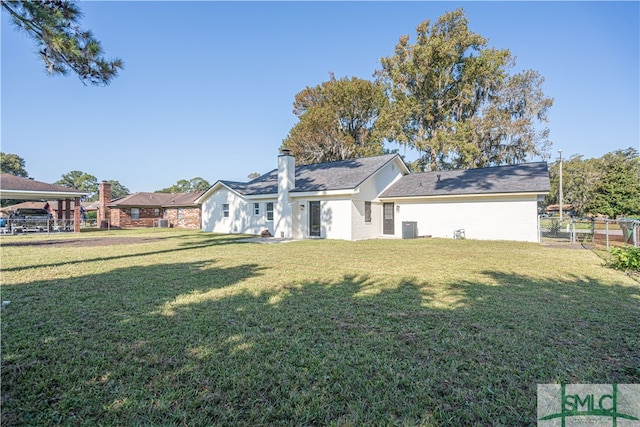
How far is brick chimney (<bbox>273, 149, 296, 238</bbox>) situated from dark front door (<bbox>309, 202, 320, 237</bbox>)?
3.69 feet

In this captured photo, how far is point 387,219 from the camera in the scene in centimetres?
1905

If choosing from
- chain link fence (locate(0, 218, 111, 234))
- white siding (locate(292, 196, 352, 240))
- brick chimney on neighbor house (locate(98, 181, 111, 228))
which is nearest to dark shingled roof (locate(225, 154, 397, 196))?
white siding (locate(292, 196, 352, 240))

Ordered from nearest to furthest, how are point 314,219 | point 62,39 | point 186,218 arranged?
point 62,39 → point 314,219 → point 186,218

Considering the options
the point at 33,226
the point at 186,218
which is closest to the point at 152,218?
the point at 186,218

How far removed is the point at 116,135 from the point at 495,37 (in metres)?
30.0

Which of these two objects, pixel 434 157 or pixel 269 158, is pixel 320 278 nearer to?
pixel 434 157

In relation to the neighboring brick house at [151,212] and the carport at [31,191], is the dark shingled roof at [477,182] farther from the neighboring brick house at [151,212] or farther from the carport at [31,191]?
the carport at [31,191]

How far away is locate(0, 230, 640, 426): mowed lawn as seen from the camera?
8.10ft

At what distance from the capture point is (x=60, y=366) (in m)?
3.06

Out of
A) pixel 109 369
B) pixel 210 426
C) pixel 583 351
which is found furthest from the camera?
pixel 583 351

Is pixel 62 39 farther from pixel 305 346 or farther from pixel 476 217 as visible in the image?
pixel 476 217

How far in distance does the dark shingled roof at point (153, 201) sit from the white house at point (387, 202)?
1138 centimetres

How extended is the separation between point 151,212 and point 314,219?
2095cm

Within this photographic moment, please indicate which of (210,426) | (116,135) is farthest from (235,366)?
(116,135)
